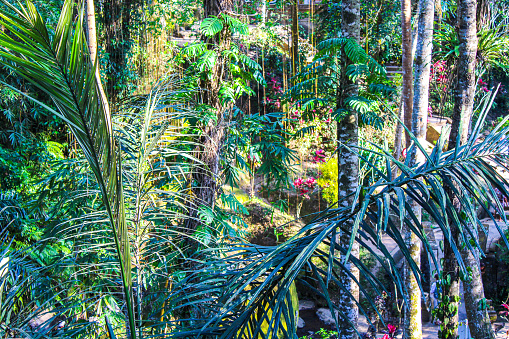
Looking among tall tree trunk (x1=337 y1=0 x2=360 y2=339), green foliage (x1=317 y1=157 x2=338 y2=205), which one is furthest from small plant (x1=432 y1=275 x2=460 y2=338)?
green foliage (x1=317 y1=157 x2=338 y2=205)

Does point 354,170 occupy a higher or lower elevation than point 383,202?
lower

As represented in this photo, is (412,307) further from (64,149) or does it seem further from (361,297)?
(64,149)

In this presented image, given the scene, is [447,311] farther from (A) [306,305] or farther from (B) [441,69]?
(B) [441,69]

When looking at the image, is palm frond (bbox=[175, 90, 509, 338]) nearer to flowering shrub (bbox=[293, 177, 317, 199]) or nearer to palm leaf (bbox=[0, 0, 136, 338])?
palm leaf (bbox=[0, 0, 136, 338])

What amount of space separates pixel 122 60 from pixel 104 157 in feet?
13.1

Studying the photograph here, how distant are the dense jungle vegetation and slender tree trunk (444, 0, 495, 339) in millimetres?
15

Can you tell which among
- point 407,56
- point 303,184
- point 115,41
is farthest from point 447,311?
point 115,41

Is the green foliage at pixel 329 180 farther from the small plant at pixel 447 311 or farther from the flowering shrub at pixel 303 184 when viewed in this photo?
the small plant at pixel 447 311

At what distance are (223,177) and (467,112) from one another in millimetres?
2288

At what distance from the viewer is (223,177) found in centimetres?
336

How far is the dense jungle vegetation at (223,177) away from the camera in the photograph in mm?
1031

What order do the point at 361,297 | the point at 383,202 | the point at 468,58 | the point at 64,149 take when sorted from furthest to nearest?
the point at 361,297 < the point at 64,149 < the point at 468,58 < the point at 383,202

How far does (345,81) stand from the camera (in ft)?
9.15

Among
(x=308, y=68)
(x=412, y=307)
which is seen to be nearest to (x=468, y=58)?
(x=308, y=68)
